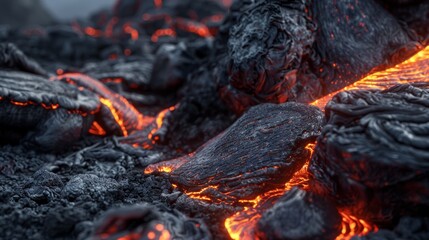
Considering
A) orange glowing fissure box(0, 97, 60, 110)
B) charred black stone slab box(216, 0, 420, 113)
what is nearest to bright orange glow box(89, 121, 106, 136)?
orange glowing fissure box(0, 97, 60, 110)

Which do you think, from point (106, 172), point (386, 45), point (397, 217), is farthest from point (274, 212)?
point (386, 45)

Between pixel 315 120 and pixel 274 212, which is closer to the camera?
pixel 274 212

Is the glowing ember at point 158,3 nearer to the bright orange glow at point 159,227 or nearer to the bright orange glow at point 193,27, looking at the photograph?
the bright orange glow at point 193,27

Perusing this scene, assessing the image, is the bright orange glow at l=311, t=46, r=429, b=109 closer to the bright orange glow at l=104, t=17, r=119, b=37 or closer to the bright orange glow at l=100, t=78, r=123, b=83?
the bright orange glow at l=100, t=78, r=123, b=83

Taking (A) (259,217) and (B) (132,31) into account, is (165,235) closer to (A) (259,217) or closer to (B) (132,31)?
(A) (259,217)

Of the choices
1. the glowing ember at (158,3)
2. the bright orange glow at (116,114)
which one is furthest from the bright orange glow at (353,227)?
the glowing ember at (158,3)

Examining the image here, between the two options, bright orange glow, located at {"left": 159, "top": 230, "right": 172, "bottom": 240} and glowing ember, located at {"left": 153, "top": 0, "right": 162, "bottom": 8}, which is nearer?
bright orange glow, located at {"left": 159, "top": 230, "right": 172, "bottom": 240}

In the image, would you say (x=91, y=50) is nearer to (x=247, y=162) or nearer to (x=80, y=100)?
(x=80, y=100)
